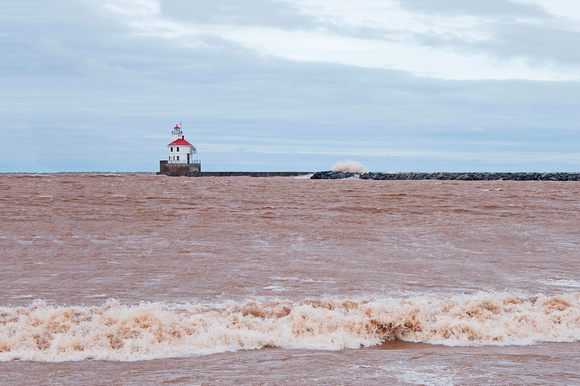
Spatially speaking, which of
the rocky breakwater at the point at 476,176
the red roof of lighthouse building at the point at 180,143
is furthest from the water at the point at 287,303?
the red roof of lighthouse building at the point at 180,143

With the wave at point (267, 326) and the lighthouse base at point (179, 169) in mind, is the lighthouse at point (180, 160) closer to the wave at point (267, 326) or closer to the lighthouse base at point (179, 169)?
the lighthouse base at point (179, 169)

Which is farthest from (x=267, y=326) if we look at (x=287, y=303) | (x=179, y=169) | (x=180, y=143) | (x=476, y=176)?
(x=180, y=143)

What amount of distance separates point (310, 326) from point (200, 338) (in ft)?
3.46

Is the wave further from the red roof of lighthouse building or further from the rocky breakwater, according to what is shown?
the red roof of lighthouse building

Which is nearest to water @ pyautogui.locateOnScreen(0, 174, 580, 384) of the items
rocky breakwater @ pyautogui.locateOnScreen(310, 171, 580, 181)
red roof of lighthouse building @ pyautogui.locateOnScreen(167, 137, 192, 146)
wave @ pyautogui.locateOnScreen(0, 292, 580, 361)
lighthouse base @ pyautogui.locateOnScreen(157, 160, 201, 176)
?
wave @ pyautogui.locateOnScreen(0, 292, 580, 361)

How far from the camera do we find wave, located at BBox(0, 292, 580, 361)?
4492 millimetres

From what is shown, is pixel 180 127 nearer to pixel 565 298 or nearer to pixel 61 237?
pixel 61 237

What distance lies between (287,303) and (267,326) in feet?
2.67

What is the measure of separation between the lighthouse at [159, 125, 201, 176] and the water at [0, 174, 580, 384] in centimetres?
5316

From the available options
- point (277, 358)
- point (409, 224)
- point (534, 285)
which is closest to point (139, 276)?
point (277, 358)

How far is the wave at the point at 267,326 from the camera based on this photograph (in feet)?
14.7

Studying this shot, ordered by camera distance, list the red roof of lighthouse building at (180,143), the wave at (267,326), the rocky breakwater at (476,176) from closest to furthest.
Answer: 1. the wave at (267,326)
2. the rocky breakwater at (476,176)
3. the red roof of lighthouse building at (180,143)

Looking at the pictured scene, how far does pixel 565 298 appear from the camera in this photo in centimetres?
587

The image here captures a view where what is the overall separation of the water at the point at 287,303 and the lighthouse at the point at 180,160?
53157mm
